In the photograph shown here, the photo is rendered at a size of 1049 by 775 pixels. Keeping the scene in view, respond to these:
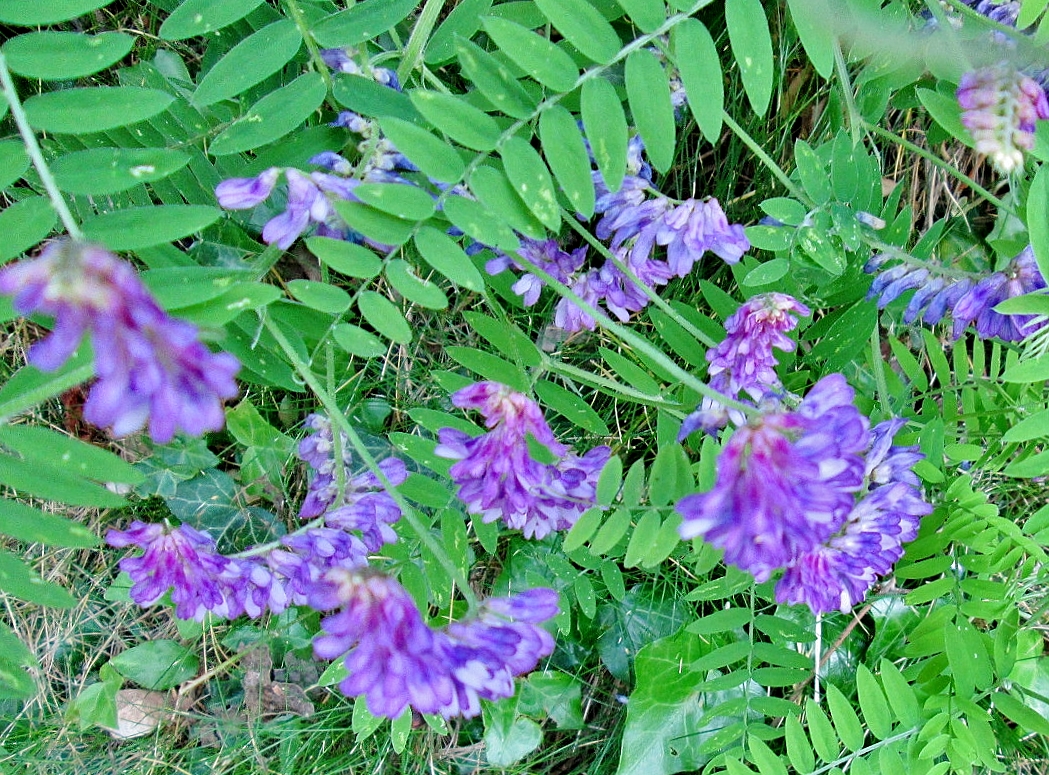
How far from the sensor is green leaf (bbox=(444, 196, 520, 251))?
1.60 metres

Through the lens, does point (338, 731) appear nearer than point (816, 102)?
No

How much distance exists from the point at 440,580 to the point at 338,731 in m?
1.17

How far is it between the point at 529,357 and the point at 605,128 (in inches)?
20.7

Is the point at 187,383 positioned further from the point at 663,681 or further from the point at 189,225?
the point at 663,681

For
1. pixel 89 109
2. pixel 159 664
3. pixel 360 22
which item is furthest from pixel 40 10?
pixel 159 664

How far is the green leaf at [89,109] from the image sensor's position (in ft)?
5.07

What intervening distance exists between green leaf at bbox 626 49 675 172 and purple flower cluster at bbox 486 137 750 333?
281mm

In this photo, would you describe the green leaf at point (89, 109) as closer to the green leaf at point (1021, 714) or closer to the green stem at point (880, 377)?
the green stem at point (880, 377)

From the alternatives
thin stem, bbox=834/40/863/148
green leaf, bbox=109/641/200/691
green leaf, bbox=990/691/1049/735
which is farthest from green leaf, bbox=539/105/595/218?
green leaf, bbox=109/641/200/691

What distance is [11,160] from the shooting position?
4.96ft

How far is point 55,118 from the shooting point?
1.55 meters

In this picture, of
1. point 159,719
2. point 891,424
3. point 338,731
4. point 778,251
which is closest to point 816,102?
point 778,251

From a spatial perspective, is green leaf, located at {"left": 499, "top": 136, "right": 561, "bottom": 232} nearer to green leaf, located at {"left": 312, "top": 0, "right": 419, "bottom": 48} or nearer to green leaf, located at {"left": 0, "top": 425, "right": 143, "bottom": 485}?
green leaf, located at {"left": 312, "top": 0, "right": 419, "bottom": 48}

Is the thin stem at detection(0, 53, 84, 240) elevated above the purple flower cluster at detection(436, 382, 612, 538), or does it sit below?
above
